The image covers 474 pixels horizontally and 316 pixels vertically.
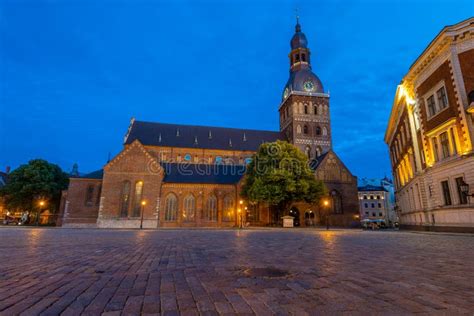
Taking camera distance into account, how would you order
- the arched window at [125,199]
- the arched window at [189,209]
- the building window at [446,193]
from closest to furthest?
the building window at [446,193] → the arched window at [125,199] → the arched window at [189,209]

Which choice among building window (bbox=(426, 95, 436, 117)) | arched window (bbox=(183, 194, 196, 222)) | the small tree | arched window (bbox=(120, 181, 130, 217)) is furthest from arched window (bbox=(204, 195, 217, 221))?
building window (bbox=(426, 95, 436, 117))

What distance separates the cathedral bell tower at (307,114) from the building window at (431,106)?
3382 cm

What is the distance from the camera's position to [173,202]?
→ 4228 cm

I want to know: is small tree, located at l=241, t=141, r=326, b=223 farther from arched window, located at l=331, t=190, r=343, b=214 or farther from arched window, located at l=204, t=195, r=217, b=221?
arched window, located at l=331, t=190, r=343, b=214

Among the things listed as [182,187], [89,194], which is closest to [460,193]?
[182,187]

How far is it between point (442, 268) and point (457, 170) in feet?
56.2

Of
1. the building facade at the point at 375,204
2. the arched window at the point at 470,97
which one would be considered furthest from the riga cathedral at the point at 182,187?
the building facade at the point at 375,204

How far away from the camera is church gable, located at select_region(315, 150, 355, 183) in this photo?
4516 cm

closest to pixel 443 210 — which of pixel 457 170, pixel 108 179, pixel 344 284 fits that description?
pixel 457 170

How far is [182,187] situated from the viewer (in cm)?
4284

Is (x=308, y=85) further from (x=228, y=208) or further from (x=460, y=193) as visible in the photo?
(x=460, y=193)

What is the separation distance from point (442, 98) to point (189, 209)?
115 feet

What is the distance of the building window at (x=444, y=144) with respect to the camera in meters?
20.0

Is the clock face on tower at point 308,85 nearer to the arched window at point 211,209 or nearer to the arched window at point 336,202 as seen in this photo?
the arched window at point 336,202
